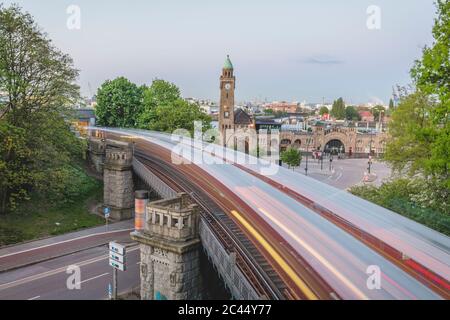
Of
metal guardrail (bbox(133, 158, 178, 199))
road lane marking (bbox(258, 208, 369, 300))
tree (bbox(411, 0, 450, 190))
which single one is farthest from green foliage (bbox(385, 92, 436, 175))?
metal guardrail (bbox(133, 158, 178, 199))

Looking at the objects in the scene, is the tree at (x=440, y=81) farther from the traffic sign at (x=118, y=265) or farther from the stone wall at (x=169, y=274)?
the traffic sign at (x=118, y=265)

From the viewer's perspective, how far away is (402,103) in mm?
33438

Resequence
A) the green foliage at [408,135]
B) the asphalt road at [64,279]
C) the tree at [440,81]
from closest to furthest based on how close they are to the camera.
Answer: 1. the tree at [440,81]
2. the asphalt road at [64,279]
3. the green foliage at [408,135]

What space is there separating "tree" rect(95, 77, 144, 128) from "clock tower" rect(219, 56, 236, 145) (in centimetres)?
2408

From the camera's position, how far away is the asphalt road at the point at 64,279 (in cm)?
2286

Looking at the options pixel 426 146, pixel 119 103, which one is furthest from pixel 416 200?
pixel 119 103

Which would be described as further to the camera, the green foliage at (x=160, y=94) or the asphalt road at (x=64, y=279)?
the green foliage at (x=160, y=94)

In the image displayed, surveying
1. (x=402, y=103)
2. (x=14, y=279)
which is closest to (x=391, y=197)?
(x=402, y=103)

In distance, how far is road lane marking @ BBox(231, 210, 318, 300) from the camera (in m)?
13.5

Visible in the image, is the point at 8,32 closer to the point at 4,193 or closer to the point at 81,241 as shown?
the point at 4,193

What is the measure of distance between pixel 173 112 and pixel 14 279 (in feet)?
123

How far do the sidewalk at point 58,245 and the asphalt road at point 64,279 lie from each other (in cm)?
68

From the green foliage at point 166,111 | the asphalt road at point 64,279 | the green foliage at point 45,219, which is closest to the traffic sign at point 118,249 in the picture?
the asphalt road at point 64,279

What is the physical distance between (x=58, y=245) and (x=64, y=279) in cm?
537
